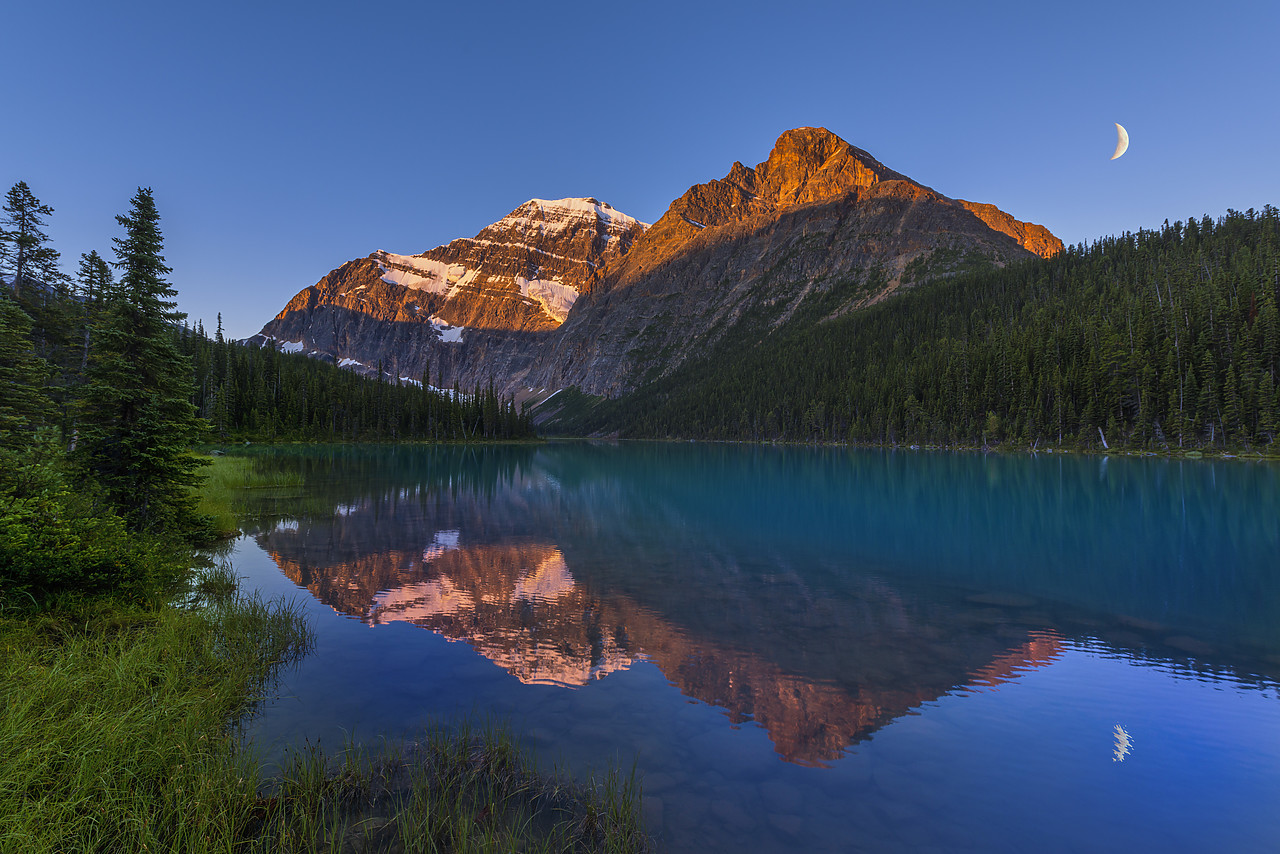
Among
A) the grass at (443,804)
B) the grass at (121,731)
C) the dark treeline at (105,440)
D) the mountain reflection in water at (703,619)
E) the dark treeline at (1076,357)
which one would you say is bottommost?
the mountain reflection in water at (703,619)

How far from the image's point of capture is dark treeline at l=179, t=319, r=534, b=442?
98688mm

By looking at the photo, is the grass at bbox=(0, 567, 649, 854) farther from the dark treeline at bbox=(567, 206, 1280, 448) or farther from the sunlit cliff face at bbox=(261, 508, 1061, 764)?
the dark treeline at bbox=(567, 206, 1280, 448)

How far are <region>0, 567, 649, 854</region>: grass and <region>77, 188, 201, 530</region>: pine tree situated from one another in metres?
8.79

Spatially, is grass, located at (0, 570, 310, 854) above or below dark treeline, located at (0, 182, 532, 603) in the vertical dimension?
below

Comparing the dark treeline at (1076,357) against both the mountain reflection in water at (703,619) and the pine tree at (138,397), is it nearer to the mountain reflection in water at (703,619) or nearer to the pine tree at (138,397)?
the mountain reflection in water at (703,619)

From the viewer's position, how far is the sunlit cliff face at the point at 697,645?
9430 millimetres

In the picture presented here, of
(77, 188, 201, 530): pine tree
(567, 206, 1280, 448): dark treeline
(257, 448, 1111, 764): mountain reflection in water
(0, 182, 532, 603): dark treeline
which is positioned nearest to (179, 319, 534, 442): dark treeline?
(0, 182, 532, 603): dark treeline

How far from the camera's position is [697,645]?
12344 millimetres

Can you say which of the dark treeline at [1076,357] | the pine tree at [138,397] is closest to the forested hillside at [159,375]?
the pine tree at [138,397]

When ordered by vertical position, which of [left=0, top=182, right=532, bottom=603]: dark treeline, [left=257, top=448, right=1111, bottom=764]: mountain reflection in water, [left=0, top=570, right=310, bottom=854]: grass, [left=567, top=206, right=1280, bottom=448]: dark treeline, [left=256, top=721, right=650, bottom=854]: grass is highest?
[left=567, top=206, right=1280, bottom=448]: dark treeline

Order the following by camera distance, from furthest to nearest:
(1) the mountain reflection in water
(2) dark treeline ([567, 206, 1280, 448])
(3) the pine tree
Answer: (2) dark treeline ([567, 206, 1280, 448])
(3) the pine tree
(1) the mountain reflection in water

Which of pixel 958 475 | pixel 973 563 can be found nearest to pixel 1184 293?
pixel 958 475

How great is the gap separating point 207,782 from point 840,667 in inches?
396

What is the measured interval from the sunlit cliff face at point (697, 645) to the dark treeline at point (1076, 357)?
87.4 meters
